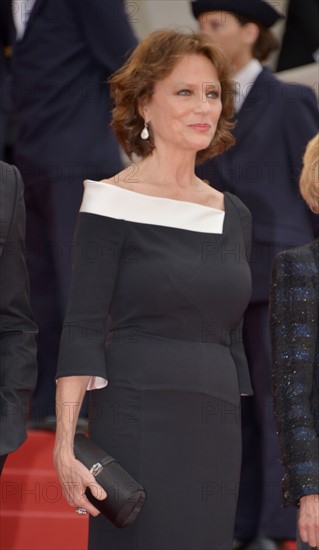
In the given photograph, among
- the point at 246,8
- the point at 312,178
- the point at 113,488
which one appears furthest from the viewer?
the point at 246,8

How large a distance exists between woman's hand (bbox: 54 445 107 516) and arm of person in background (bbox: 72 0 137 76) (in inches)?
68.7

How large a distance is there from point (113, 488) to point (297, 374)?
0.48m

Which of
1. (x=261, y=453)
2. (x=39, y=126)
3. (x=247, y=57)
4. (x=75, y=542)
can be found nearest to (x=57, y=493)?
(x=75, y=542)

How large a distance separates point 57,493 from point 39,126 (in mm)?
1310

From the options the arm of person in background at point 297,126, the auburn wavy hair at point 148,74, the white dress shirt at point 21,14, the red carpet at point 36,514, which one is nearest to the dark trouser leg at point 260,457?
the arm of person in background at point 297,126

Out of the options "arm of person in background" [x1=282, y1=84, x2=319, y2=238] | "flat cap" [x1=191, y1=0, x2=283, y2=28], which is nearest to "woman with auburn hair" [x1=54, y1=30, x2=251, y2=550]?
"arm of person in background" [x1=282, y1=84, x2=319, y2=238]

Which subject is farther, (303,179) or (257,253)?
(257,253)

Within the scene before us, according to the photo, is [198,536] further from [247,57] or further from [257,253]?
Answer: [247,57]

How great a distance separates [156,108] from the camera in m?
2.81

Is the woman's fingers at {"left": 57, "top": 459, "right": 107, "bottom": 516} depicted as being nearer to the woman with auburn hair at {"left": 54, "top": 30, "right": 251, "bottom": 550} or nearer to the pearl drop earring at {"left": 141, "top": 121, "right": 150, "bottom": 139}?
the woman with auburn hair at {"left": 54, "top": 30, "right": 251, "bottom": 550}

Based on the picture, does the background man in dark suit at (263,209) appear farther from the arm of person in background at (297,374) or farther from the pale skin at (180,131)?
the arm of person in background at (297,374)

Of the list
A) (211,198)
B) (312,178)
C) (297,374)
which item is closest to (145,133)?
(211,198)

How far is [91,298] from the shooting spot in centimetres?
252

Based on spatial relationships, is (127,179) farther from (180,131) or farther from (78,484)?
(78,484)
